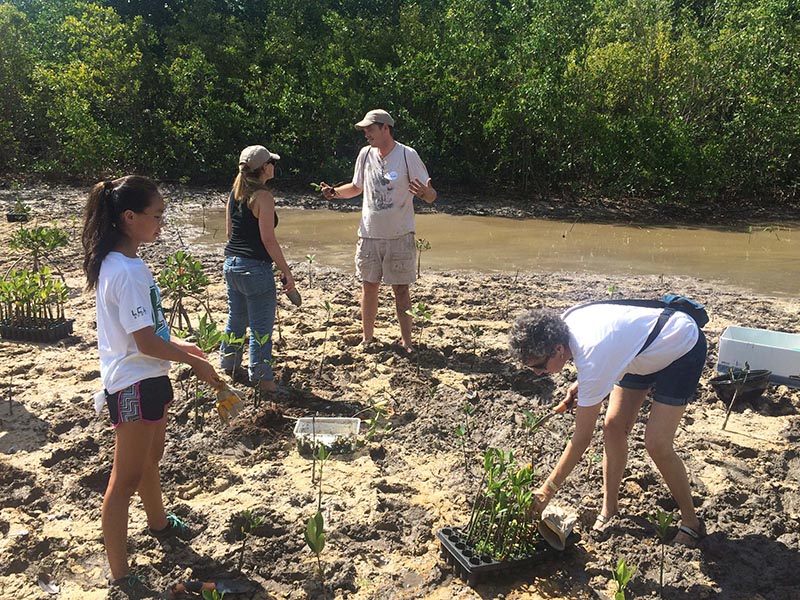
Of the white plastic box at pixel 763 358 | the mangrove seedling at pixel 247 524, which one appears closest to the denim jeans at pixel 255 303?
the mangrove seedling at pixel 247 524

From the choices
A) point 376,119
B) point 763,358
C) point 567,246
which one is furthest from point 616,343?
point 567,246

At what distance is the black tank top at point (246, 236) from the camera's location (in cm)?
466

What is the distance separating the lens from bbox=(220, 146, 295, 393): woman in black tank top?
4.56 metres

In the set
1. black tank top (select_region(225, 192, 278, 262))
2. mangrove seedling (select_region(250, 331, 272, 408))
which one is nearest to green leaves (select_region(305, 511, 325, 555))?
mangrove seedling (select_region(250, 331, 272, 408))

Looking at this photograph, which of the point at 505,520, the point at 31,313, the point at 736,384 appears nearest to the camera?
the point at 505,520

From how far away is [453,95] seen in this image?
53.1 ft

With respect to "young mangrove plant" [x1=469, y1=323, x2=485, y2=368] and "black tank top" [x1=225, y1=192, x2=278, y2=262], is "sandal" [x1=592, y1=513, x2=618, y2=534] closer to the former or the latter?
"young mangrove plant" [x1=469, y1=323, x2=485, y2=368]

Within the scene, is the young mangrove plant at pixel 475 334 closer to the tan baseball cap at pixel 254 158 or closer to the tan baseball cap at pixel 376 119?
the tan baseball cap at pixel 376 119

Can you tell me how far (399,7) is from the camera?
69.1ft

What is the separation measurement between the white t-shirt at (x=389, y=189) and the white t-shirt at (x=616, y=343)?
8.22 ft

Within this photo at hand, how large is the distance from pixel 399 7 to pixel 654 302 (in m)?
19.9

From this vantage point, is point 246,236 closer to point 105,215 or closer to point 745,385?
point 105,215

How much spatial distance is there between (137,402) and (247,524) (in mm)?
1028

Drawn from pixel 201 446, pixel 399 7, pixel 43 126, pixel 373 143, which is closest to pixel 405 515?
pixel 201 446
